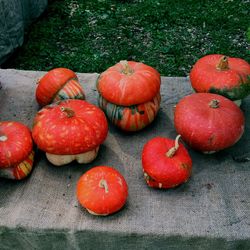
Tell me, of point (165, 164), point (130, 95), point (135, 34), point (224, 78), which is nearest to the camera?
point (165, 164)

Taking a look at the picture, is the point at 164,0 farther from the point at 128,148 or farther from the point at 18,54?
the point at 128,148

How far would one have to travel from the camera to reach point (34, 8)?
15.1ft

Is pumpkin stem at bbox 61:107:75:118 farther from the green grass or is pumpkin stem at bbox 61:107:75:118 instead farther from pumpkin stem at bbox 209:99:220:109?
the green grass

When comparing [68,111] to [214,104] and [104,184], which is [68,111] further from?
[214,104]

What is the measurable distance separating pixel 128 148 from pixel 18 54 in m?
2.41

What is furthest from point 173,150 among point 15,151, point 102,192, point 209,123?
point 15,151

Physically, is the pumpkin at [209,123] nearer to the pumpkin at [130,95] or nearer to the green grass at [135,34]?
the pumpkin at [130,95]

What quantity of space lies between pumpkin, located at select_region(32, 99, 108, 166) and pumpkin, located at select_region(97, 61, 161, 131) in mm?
164

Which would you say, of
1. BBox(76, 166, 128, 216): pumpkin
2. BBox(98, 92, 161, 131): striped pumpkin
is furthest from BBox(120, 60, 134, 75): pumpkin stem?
BBox(76, 166, 128, 216): pumpkin

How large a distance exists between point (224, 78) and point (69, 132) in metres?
0.96

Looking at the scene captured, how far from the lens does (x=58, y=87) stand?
95.3 inches

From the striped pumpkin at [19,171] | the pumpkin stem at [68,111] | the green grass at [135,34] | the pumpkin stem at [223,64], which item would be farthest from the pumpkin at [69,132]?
the green grass at [135,34]

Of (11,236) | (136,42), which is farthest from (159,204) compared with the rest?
(136,42)

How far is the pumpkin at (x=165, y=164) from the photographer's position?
1985 millimetres
